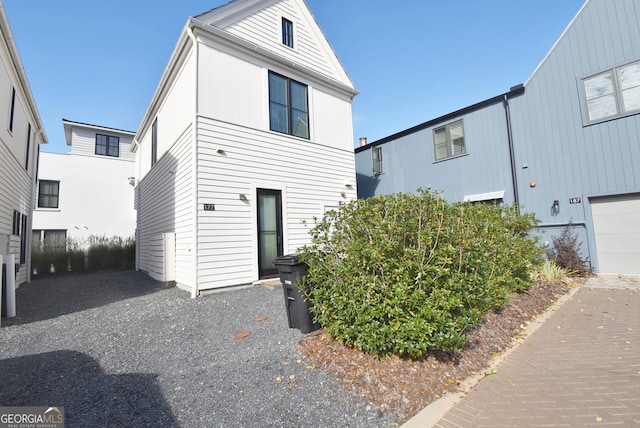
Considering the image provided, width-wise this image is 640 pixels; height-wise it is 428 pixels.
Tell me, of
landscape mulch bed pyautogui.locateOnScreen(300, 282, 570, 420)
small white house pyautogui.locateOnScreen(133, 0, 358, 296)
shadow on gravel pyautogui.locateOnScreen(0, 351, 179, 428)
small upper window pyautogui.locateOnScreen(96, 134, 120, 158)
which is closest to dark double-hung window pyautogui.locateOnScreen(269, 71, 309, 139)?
small white house pyautogui.locateOnScreen(133, 0, 358, 296)

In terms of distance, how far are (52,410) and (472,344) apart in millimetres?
4468

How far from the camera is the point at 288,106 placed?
8.64 m

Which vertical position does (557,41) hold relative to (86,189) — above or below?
above

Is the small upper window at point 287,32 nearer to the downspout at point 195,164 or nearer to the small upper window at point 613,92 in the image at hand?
the downspout at point 195,164

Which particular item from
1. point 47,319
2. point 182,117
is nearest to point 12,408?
point 47,319

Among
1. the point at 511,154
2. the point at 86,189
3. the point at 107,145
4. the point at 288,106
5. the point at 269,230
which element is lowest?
the point at 269,230

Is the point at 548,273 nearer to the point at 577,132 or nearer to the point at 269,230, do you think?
the point at 577,132

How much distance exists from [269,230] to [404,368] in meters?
5.37

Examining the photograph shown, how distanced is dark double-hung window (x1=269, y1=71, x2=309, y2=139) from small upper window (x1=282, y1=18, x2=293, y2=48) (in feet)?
4.46

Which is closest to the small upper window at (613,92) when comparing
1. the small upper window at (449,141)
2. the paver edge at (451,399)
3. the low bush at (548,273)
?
the small upper window at (449,141)

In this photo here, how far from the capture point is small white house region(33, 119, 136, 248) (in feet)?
50.3

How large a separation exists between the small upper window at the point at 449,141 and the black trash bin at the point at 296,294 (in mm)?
9413

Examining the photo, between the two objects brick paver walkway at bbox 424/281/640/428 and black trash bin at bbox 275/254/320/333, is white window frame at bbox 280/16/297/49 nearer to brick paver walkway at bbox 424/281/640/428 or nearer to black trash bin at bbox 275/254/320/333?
black trash bin at bbox 275/254/320/333

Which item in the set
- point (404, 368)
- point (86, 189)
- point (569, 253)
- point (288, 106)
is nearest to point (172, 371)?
point (404, 368)
